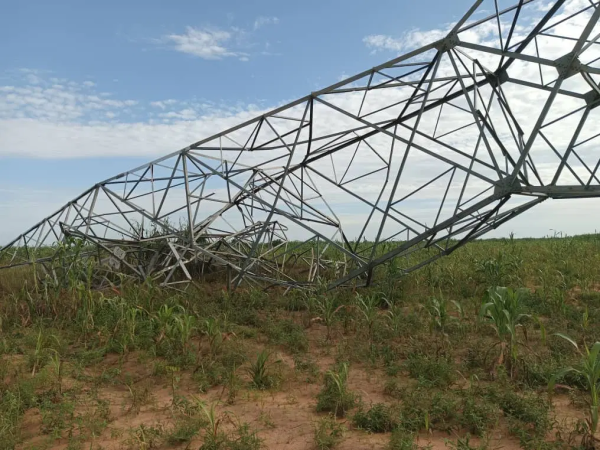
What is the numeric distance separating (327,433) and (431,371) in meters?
1.85

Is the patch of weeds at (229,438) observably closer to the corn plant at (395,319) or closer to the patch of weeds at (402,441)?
the patch of weeds at (402,441)

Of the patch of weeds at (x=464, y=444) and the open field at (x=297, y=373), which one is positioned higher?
the open field at (x=297, y=373)

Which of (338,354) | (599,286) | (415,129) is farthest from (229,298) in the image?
(599,286)

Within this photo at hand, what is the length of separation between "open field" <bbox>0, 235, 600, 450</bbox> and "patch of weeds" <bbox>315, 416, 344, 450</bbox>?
1 cm

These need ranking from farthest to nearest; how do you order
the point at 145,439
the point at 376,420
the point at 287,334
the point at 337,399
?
the point at 287,334 < the point at 337,399 < the point at 376,420 < the point at 145,439

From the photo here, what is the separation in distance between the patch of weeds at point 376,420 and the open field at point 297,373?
1 centimetres

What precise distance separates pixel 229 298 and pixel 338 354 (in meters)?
3.48

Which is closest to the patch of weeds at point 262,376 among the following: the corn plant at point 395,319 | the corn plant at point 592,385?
the corn plant at point 395,319

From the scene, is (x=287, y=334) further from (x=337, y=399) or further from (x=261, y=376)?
(x=337, y=399)

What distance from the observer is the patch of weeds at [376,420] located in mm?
4109

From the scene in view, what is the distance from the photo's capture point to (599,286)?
9547 mm

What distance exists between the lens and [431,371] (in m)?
5.29

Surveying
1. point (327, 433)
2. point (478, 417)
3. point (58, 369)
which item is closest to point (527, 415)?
point (478, 417)

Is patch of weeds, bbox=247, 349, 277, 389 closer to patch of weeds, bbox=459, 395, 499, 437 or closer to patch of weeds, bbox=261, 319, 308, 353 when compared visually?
patch of weeds, bbox=261, 319, 308, 353
